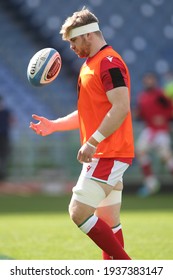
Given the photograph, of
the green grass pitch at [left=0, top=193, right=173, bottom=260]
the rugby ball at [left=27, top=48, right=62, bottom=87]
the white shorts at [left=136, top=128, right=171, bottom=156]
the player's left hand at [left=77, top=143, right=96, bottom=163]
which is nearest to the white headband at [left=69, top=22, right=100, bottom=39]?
the rugby ball at [left=27, top=48, right=62, bottom=87]

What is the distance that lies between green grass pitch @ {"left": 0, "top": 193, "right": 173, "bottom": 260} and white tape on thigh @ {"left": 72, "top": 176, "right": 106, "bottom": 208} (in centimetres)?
135

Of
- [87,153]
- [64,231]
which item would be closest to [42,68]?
[87,153]

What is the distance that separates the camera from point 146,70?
66.7 ft

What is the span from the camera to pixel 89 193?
607 centimetres

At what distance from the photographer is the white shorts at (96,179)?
19.9 feet

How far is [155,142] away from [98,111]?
10.5 metres

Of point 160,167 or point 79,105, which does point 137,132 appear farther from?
point 79,105

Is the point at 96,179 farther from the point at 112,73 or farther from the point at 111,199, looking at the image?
the point at 112,73

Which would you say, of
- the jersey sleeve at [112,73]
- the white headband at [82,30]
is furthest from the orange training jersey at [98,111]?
the white headband at [82,30]

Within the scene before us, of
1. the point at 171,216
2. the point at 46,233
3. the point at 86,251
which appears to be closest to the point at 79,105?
the point at 86,251

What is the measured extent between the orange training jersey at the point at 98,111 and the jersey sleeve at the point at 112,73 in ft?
0.17

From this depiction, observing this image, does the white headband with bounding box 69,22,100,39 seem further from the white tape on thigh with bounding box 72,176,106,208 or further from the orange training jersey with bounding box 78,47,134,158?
the white tape on thigh with bounding box 72,176,106,208

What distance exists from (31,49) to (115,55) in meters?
14.3

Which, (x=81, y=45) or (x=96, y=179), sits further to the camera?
(x=81, y=45)
